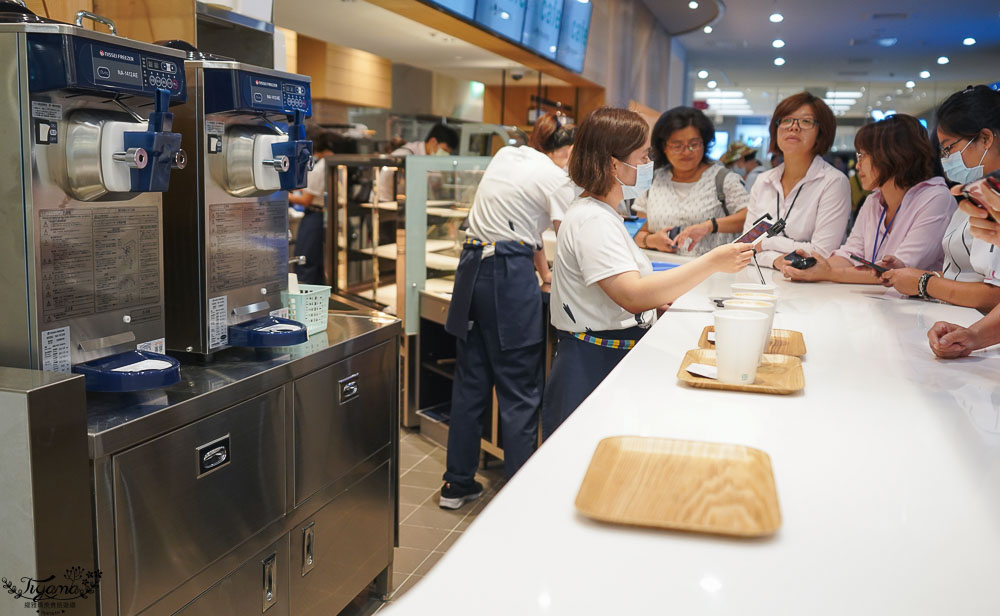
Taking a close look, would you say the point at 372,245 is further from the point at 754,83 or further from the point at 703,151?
the point at 754,83

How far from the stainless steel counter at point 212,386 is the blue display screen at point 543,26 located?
12.7 ft

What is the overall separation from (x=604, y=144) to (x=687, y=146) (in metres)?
1.36

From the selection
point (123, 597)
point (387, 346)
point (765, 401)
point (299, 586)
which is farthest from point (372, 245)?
point (765, 401)

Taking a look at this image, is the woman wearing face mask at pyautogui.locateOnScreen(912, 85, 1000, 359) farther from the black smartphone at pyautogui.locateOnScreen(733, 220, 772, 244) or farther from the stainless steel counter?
the stainless steel counter

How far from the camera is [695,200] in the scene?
12.5ft

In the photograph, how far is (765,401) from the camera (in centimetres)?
138

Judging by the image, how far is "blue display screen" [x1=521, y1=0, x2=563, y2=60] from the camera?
586 cm

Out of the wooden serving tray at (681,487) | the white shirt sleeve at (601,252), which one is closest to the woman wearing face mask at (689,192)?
the white shirt sleeve at (601,252)

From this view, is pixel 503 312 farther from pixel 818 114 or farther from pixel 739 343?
pixel 739 343

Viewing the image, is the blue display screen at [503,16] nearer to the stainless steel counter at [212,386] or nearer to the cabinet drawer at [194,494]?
the stainless steel counter at [212,386]

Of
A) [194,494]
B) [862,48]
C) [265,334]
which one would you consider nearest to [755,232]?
[265,334]

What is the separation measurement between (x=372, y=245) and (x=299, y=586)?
3.00 meters

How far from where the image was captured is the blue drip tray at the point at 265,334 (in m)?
2.07

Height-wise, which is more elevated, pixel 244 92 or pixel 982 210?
pixel 244 92
